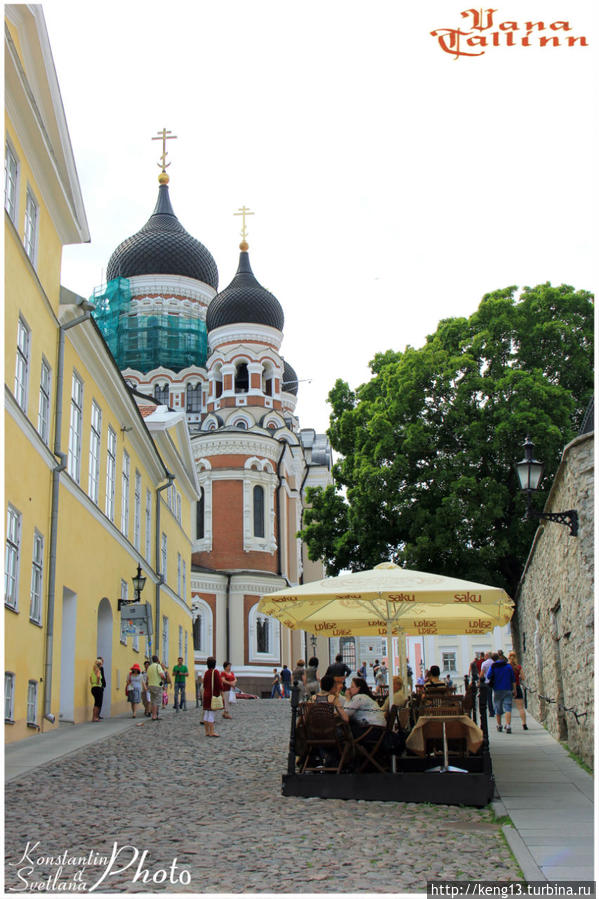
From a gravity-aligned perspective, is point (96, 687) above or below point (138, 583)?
below

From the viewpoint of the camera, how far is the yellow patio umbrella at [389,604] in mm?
11281

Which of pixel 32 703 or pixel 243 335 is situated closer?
pixel 32 703

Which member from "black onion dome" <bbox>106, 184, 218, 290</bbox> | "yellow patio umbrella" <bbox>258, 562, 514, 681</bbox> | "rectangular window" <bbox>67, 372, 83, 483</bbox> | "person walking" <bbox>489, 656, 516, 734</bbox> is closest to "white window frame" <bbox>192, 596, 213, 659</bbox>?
"black onion dome" <bbox>106, 184, 218, 290</bbox>

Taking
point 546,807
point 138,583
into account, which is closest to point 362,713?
point 546,807

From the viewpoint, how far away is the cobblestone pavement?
6.82 metres

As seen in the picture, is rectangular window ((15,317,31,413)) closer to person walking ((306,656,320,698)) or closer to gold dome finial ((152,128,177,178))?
person walking ((306,656,320,698))

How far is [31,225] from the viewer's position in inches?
658

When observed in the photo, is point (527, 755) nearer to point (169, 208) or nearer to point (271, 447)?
point (271, 447)

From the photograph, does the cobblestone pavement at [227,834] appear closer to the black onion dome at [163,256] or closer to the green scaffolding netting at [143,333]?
the green scaffolding netting at [143,333]

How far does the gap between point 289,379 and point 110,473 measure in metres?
42.9

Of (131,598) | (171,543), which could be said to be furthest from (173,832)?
(171,543)

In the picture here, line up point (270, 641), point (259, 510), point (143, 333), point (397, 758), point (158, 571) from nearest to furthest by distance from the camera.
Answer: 1. point (397, 758)
2. point (158, 571)
3. point (270, 641)
4. point (259, 510)
5. point (143, 333)

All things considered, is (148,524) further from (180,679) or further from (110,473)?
(110,473)

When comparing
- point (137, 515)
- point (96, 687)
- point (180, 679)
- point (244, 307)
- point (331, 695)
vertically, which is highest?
point (244, 307)
